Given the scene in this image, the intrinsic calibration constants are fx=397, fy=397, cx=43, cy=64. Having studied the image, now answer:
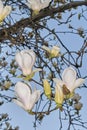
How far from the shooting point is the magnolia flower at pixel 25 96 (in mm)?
1151

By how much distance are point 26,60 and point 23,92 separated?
0.35 feet

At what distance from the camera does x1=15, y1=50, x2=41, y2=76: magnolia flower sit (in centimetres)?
119

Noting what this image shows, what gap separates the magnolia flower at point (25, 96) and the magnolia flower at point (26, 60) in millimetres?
67

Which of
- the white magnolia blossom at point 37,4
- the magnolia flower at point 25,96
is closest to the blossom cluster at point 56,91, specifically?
the magnolia flower at point 25,96

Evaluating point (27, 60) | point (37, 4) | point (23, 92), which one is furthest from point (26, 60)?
point (37, 4)

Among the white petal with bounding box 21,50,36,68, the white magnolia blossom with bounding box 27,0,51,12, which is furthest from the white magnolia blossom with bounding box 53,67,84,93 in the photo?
the white magnolia blossom with bounding box 27,0,51,12

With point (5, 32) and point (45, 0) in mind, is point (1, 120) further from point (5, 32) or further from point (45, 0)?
point (45, 0)

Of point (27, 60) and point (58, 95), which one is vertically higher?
point (27, 60)

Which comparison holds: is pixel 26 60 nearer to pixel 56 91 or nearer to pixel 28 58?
pixel 28 58

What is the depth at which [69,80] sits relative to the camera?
116 centimetres

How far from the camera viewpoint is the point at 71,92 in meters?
1.18

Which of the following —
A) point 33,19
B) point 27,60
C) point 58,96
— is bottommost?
point 58,96

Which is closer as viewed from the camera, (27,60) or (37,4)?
(27,60)

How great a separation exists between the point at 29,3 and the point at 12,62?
131cm
